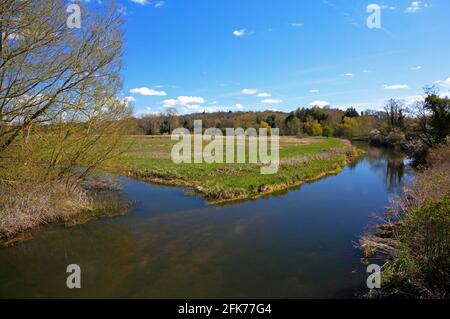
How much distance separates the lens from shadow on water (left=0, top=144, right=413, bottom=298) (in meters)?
7.40

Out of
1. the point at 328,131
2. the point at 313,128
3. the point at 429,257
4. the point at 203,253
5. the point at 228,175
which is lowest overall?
the point at 203,253

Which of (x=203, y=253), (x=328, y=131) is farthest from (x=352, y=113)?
(x=203, y=253)

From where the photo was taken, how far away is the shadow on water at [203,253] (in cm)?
740

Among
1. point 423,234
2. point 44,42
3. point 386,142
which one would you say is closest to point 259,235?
point 423,234

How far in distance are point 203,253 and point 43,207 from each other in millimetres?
6741

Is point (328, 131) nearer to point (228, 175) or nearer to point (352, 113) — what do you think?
point (352, 113)

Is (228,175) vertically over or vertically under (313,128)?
under

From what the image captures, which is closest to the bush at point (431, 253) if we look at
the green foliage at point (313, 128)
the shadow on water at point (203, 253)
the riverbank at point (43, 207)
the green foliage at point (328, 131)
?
the shadow on water at point (203, 253)

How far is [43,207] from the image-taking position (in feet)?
38.7

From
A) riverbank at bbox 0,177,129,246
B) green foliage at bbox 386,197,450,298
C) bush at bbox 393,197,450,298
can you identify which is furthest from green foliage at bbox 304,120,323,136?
bush at bbox 393,197,450,298

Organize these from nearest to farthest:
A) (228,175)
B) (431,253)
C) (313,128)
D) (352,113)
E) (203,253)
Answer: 1. (431,253)
2. (203,253)
3. (228,175)
4. (313,128)
5. (352,113)

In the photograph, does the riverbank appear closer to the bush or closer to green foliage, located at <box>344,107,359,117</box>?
the bush

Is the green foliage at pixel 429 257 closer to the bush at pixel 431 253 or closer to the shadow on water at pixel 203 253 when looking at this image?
the bush at pixel 431 253

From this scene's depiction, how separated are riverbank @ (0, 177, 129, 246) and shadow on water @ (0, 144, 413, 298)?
0.62 m
